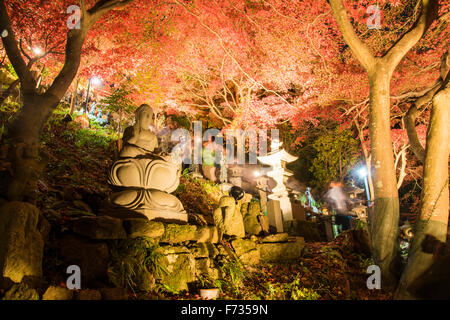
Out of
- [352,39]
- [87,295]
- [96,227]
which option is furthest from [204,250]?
[352,39]

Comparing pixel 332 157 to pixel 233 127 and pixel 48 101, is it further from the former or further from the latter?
pixel 48 101

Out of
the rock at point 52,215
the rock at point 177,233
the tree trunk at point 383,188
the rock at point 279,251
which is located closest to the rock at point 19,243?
the rock at point 52,215

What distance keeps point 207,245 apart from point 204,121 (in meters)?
14.7

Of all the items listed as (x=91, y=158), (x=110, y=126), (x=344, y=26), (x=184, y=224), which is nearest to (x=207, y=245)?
(x=184, y=224)

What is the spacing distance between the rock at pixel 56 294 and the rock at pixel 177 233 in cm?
166

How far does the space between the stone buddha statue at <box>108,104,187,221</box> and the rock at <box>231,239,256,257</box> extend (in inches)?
51.4

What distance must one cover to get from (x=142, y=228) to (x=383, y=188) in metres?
4.41

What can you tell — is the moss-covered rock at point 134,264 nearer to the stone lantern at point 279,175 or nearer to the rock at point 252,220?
the rock at point 252,220

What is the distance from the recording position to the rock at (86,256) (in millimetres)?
3168

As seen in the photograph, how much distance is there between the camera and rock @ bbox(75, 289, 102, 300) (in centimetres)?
253

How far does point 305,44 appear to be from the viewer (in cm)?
1002

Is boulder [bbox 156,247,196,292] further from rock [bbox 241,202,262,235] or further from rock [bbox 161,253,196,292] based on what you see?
rock [bbox 241,202,262,235]

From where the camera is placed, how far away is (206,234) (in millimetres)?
4715

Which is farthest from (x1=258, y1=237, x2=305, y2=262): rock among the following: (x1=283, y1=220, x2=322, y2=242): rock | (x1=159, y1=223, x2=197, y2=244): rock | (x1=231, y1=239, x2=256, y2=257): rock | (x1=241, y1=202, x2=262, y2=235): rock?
(x1=283, y1=220, x2=322, y2=242): rock
